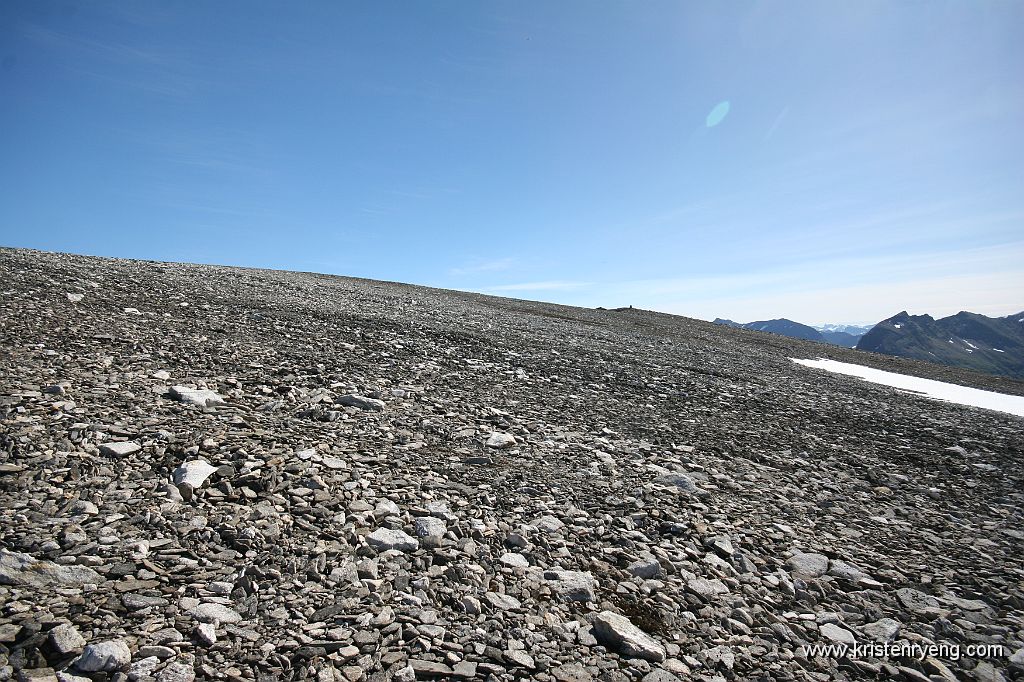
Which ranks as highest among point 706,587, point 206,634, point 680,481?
point 680,481

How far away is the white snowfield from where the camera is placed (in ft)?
61.1

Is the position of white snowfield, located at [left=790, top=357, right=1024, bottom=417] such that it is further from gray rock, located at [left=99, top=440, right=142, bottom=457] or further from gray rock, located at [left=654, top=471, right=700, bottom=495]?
gray rock, located at [left=99, top=440, right=142, bottom=457]

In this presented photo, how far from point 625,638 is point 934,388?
26.1m

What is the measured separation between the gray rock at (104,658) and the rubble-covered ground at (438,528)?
0.07 feet

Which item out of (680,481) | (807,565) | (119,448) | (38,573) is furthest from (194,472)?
(807,565)

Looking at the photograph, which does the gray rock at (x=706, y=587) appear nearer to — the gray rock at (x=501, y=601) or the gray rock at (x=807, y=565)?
the gray rock at (x=807, y=565)

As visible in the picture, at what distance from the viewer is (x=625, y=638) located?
339 cm

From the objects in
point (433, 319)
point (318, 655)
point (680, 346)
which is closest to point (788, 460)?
point (318, 655)

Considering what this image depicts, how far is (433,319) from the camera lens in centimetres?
1802

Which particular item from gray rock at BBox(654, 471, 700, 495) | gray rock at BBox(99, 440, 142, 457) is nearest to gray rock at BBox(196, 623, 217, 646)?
gray rock at BBox(99, 440, 142, 457)

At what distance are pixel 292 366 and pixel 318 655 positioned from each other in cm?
690

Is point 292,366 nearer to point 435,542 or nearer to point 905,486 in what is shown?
point 435,542

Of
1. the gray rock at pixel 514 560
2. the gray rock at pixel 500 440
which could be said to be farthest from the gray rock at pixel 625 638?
the gray rock at pixel 500 440

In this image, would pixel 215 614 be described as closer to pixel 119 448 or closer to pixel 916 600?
pixel 119 448
